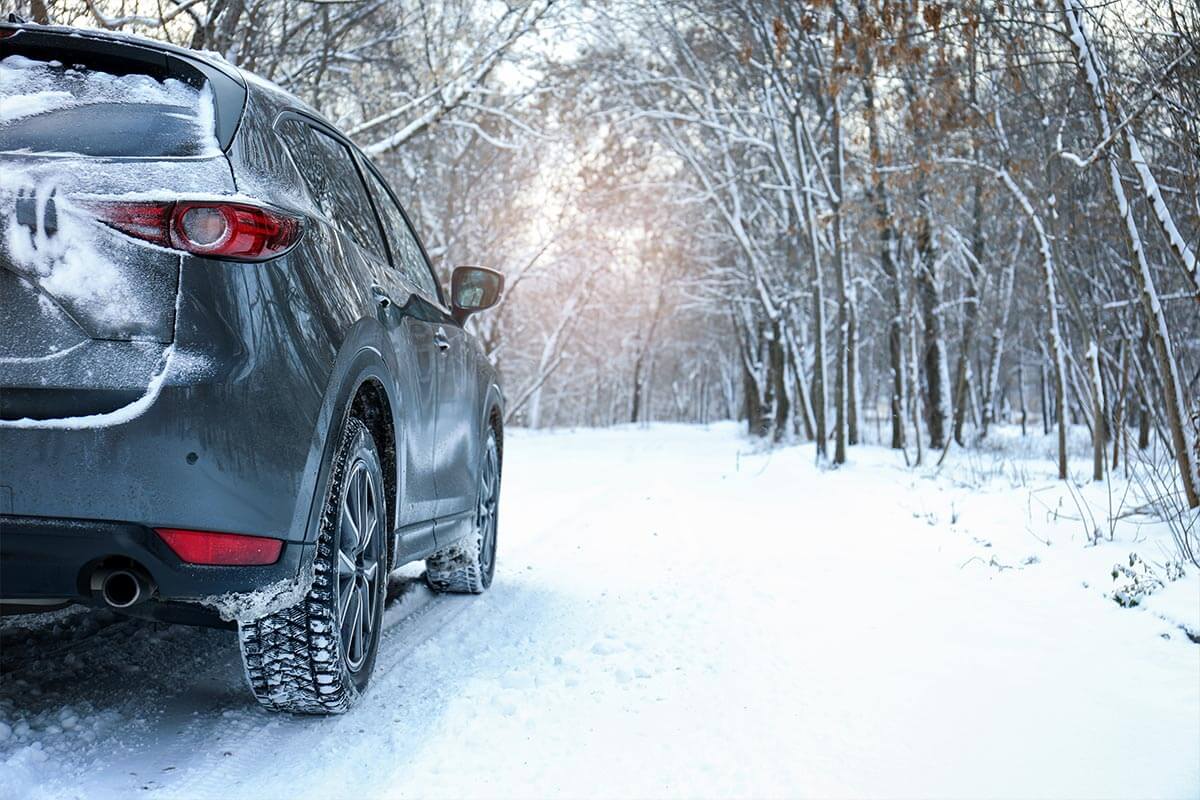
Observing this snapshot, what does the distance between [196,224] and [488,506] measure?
321cm

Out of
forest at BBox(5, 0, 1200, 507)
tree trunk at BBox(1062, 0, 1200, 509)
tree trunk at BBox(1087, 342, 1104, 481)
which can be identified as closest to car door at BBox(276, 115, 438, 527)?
forest at BBox(5, 0, 1200, 507)

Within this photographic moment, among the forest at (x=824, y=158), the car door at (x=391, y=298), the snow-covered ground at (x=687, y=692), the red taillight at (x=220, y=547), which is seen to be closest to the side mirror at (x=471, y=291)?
the car door at (x=391, y=298)

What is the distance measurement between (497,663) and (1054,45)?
8.88 meters

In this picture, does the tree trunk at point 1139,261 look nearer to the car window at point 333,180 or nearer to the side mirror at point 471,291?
the side mirror at point 471,291

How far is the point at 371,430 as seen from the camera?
3.26m

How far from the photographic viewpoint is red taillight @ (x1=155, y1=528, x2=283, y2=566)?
7.59 feet

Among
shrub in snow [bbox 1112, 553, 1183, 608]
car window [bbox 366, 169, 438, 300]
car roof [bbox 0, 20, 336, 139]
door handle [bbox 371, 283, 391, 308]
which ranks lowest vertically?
shrub in snow [bbox 1112, 553, 1183, 608]

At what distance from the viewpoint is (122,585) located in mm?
2369

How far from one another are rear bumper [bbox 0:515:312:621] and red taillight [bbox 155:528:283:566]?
0.05 feet

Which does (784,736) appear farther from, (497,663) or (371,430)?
(371,430)

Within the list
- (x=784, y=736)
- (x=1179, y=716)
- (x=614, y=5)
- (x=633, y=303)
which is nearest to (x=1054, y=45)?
(x=614, y=5)

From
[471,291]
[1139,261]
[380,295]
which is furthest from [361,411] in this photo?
[1139,261]

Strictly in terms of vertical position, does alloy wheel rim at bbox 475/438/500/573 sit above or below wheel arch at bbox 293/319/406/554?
below

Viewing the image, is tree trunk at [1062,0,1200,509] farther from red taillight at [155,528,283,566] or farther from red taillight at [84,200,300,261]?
red taillight at [155,528,283,566]
